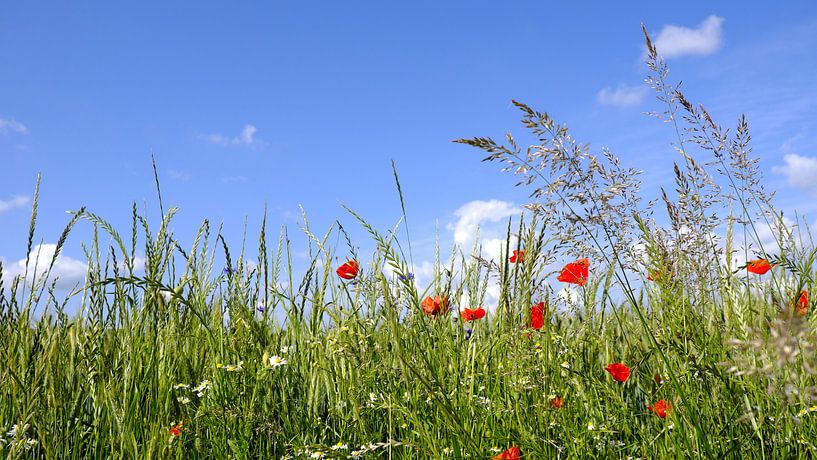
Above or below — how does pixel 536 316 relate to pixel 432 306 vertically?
below

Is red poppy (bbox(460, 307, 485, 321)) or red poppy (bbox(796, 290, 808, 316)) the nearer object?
red poppy (bbox(796, 290, 808, 316))

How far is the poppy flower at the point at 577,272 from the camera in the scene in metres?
2.41

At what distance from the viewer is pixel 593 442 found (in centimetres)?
212

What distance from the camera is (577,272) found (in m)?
2.53

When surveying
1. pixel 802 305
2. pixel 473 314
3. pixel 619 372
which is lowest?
pixel 619 372

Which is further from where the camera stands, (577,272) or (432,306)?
(432,306)

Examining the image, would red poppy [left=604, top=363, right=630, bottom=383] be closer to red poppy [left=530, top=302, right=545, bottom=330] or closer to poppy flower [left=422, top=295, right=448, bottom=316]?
red poppy [left=530, top=302, right=545, bottom=330]

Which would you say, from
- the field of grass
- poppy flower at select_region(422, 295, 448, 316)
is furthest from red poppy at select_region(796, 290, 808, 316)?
poppy flower at select_region(422, 295, 448, 316)

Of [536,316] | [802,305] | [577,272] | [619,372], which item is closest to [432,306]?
[536,316]

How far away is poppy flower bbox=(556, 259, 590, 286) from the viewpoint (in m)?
2.41

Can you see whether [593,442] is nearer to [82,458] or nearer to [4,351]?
[82,458]

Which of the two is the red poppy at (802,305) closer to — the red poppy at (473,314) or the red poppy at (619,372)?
the red poppy at (619,372)

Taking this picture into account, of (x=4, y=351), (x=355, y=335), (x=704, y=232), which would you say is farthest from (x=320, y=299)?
(x=704, y=232)

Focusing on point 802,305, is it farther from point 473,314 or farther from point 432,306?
point 432,306
